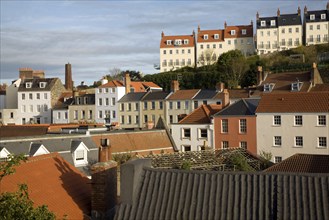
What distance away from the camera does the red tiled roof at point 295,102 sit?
44.7 metres

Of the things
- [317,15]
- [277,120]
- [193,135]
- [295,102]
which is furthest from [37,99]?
[317,15]

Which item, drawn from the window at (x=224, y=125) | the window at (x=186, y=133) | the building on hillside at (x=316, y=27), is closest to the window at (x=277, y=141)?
the window at (x=224, y=125)

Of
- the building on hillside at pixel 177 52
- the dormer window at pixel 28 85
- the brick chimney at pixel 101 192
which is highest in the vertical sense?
the building on hillside at pixel 177 52

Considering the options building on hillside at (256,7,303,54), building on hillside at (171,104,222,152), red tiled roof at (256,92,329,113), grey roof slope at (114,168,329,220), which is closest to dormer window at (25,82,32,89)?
building on hillside at (171,104,222,152)

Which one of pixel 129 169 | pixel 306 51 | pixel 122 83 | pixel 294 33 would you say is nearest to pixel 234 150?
pixel 129 169

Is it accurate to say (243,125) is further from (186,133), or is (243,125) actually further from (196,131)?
(186,133)

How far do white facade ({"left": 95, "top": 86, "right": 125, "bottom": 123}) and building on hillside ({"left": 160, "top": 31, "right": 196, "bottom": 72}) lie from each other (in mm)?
32064

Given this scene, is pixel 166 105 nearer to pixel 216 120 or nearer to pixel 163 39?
pixel 216 120

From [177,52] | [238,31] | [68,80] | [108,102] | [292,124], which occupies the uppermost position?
[238,31]

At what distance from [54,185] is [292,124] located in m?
34.3

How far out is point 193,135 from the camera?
52.7 m

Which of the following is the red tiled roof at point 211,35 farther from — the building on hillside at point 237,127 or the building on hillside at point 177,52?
the building on hillside at point 237,127

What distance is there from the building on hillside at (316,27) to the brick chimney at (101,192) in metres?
92.6

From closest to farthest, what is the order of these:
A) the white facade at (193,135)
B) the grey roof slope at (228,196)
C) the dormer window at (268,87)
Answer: the grey roof slope at (228,196), the white facade at (193,135), the dormer window at (268,87)
